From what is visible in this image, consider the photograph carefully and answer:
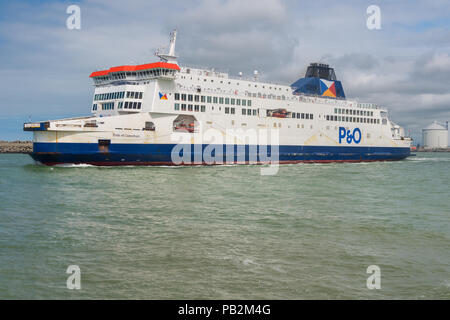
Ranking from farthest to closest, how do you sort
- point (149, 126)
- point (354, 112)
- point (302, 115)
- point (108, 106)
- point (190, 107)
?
point (354, 112) → point (302, 115) → point (190, 107) → point (108, 106) → point (149, 126)

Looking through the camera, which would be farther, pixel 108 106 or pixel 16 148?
pixel 16 148

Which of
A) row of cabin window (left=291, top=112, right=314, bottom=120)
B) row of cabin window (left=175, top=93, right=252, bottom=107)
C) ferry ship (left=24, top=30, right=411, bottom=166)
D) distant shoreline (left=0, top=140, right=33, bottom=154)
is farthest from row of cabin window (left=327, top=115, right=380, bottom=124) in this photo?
distant shoreline (left=0, top=140, right=33, bottom=154)

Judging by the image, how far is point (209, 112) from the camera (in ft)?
123

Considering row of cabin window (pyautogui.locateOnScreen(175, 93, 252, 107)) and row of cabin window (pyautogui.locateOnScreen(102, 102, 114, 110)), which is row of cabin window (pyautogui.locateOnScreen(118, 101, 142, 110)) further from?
row of cabin window (pyautogui.locateOnScreen(175, 93, 252, 107))

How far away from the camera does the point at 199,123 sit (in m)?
36.6

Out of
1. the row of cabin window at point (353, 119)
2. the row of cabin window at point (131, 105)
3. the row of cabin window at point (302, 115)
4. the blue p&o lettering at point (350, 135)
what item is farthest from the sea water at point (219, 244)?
the blue p&o lettering at point (350, 135)

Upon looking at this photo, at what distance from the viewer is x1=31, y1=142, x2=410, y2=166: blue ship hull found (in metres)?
29.7

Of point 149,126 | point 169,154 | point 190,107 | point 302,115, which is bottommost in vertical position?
point 169,154

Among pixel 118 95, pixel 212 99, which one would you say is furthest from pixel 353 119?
pixel 118 95

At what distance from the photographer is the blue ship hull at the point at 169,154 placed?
97.3ft

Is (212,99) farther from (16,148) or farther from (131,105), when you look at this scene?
(16,148)

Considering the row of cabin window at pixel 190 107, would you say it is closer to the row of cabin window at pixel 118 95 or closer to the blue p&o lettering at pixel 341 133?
the row of cabin window at pixel 118 95

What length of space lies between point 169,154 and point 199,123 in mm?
4781
